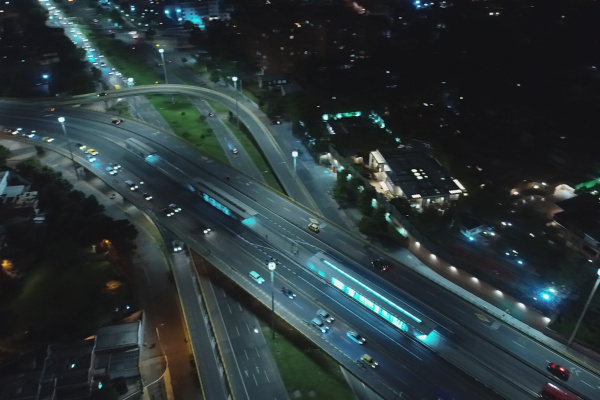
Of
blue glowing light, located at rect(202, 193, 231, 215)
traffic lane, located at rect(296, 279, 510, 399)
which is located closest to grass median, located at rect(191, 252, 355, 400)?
traffic lane, located at rect(296, 279, 510, 399)

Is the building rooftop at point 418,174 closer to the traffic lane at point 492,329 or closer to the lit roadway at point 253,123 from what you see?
the lit roadway at point 253,123


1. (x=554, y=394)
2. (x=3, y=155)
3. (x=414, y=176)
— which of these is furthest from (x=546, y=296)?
(x=3, y=155)

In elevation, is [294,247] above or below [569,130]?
below

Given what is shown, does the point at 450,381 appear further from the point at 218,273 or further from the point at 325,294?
the point at 218,273

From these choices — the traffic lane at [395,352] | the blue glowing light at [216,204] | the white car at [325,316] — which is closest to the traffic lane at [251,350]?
the white car at [325,316]

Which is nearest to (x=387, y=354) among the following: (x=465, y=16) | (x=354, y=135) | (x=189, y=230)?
(x=189, y=230)
